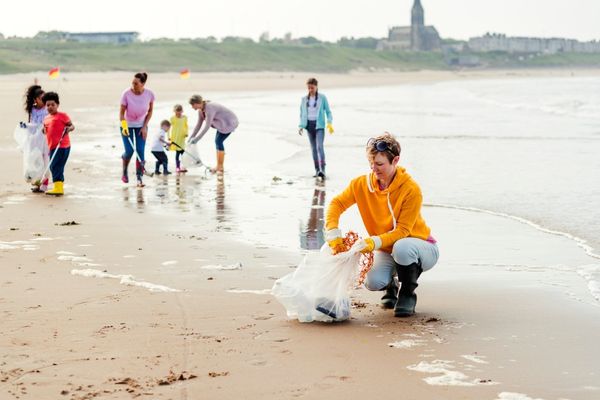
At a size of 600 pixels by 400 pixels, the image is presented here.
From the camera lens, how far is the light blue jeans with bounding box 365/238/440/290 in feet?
19.7

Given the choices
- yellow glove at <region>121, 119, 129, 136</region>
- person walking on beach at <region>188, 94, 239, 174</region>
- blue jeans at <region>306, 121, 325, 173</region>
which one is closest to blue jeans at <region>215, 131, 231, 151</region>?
person walking on beach at <region>188, 94, 239, 174</region>

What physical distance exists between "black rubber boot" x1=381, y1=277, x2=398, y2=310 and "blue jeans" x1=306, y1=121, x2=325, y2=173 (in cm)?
793

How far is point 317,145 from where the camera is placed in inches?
568

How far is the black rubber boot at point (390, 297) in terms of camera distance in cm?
619

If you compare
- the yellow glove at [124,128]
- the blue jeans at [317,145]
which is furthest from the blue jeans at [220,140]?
the yellow glove at [124,128]

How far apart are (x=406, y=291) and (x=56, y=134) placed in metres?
7.30

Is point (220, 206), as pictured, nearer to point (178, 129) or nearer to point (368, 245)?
point (178, 129)

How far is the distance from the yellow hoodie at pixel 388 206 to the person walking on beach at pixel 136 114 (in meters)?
7.34

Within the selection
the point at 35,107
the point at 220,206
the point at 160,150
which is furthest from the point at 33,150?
the point at 220,206

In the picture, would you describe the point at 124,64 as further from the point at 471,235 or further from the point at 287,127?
the point at 471,235

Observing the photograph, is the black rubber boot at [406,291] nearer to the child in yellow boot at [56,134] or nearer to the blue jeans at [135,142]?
the child in yellow boot at [56,134]

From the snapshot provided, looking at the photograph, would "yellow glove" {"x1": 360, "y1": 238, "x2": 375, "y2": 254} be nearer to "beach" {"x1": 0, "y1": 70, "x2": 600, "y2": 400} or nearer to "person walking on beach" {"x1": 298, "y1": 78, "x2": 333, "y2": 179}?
"beach" {"x1": 0, "y1": 70, "x2": 600, "y2": 400}

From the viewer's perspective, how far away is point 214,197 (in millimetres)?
11812

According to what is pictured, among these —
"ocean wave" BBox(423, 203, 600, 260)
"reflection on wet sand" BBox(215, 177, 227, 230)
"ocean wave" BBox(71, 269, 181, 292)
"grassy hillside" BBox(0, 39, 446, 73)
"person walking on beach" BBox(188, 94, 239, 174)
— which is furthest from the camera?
"grassy hillside" BBox(0, 39, 446, 73)
